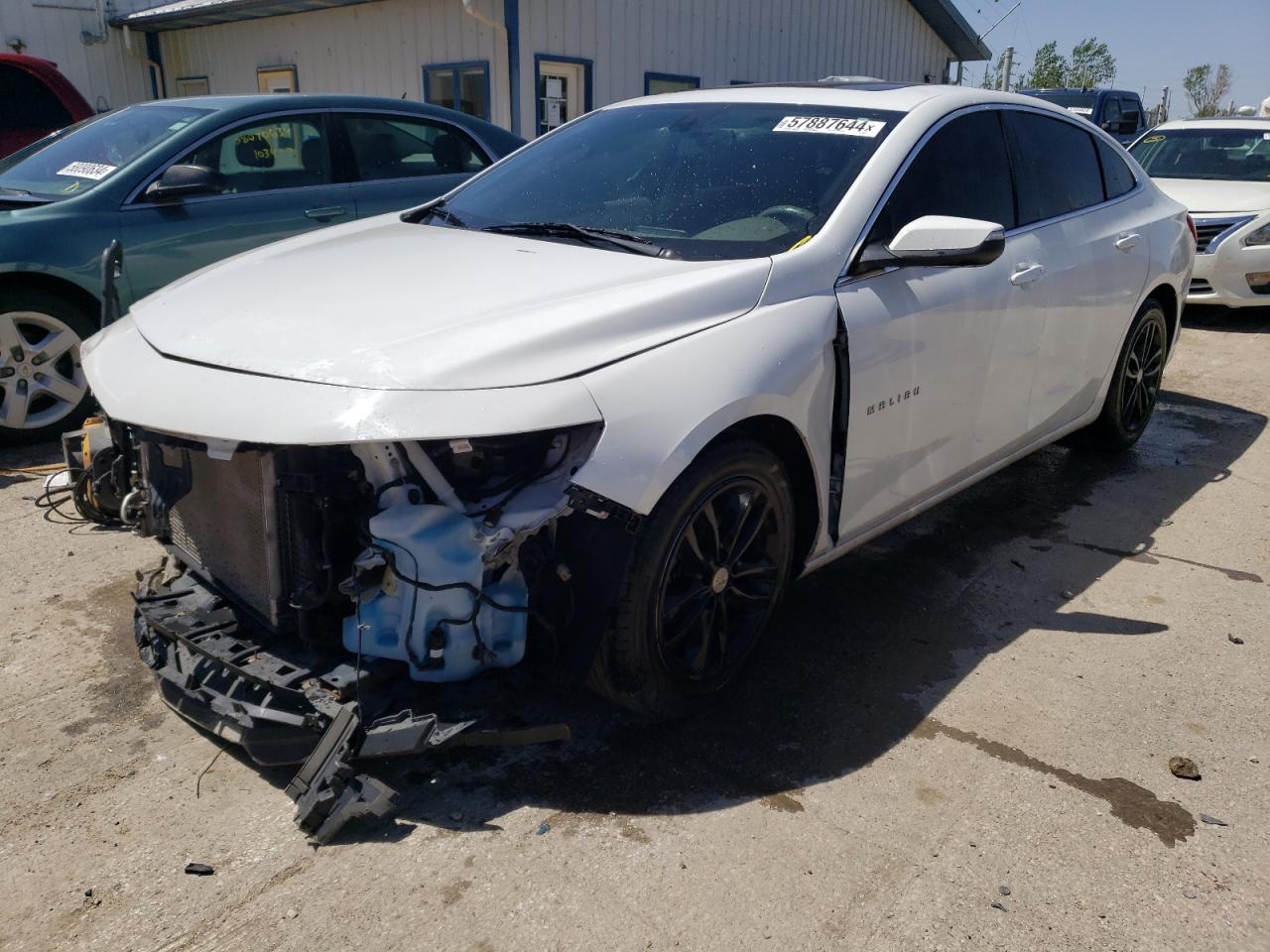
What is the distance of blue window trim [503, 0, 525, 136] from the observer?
1122 centimetres

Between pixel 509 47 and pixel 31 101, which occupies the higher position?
pixel 509 47

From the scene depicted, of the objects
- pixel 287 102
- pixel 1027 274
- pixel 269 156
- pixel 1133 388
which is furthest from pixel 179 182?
pixel 1133 388

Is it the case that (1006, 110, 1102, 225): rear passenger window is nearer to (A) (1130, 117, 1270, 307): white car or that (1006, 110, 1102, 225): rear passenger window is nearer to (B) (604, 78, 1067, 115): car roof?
(B) (604, 78, 1067, 115): car roof

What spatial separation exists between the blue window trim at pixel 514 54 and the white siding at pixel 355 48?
75 mm

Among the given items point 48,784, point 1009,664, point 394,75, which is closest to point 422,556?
point 48,784

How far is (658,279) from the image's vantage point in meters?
2.85

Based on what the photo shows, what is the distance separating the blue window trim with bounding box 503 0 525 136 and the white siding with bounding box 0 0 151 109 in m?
6.38

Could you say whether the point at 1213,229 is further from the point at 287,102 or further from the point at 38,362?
the point at 38,362

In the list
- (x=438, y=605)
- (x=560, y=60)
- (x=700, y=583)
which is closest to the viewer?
(x=438, y=605)

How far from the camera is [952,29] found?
56.5 ft

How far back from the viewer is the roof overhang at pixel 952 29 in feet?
54.8

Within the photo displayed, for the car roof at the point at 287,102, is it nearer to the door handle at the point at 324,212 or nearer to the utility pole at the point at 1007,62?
the door handle at the point at 324,212

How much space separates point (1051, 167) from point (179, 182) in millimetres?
4111

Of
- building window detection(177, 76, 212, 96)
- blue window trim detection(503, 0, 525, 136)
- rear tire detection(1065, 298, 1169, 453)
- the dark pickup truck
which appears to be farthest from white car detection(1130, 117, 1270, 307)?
building window detection(177, 76, 212, 96)
